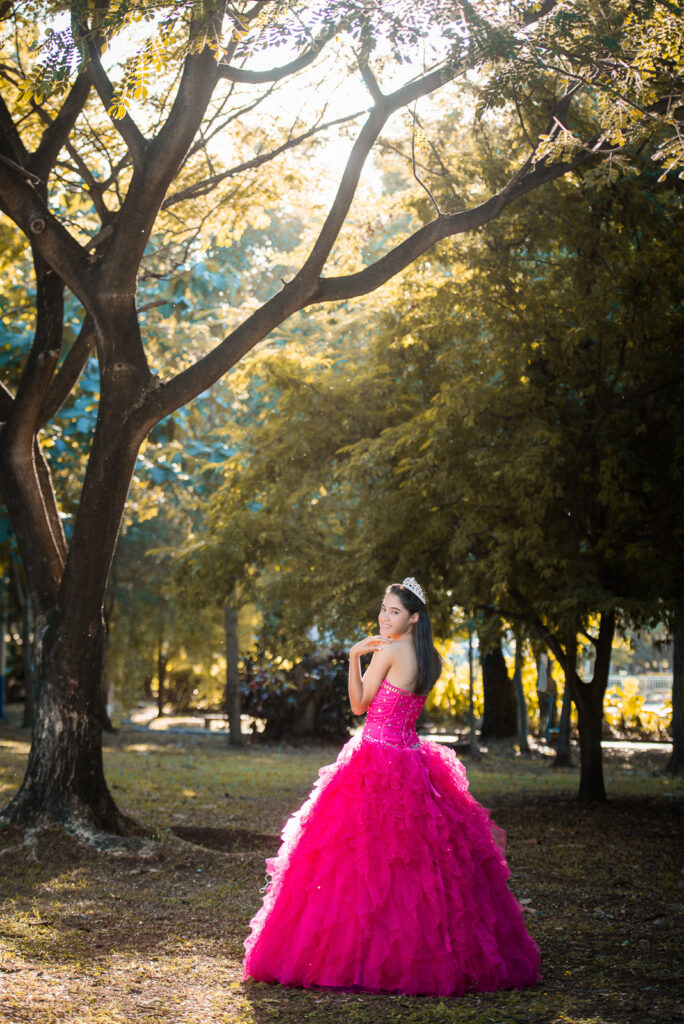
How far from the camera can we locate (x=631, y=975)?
478 centimetres

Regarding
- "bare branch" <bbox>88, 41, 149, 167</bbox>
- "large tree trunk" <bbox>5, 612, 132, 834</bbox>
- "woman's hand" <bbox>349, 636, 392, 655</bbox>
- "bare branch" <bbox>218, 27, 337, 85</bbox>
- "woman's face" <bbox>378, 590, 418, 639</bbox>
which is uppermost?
"bare branch" <bbox>218, 27, 337, 85</bbox>

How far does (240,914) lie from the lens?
19.9 feet

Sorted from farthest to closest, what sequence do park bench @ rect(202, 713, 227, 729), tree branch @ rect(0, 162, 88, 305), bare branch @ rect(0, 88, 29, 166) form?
park bench @ rect(202, 713, 227, 729), bare branch @ rect(0, 88, 29, 166), tree branch @ rect(0, 162, 88, 305)

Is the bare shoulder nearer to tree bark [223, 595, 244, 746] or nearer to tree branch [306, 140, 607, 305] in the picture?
tree branch [306, 140, 607, 305]

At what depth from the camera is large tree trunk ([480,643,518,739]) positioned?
1852 cm

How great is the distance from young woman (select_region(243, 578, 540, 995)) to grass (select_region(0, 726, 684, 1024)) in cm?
11

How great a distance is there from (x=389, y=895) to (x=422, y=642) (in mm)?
1198

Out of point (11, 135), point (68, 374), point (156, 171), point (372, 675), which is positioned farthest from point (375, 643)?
point (11, 135)

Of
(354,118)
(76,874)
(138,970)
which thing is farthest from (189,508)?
(138,970)

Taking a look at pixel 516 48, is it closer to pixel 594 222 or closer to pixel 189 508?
pixel 594 222

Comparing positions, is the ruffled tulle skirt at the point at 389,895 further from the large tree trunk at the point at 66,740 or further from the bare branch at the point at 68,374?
the bare branch at the point at 68,374

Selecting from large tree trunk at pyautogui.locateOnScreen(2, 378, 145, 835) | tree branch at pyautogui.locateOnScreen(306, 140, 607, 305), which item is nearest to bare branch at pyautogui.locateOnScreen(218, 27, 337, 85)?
tree branch at pyautogui.locateOnScreen(306, 140, 607, 305)

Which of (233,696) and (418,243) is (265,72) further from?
(233,696)

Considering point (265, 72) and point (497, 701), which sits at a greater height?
point (265, 72)
